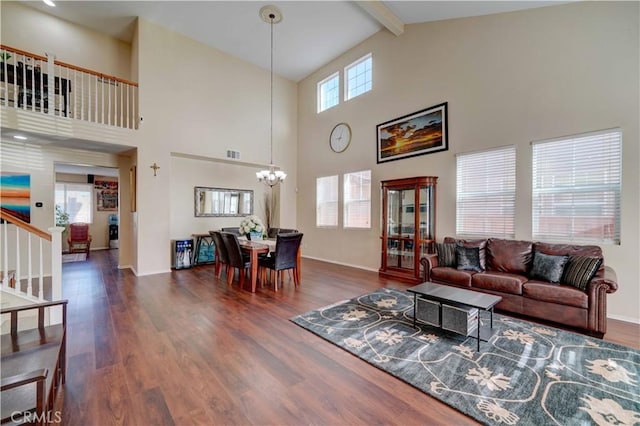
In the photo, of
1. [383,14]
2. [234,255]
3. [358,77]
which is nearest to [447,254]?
[234,255]

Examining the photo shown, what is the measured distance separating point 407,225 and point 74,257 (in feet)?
29.4

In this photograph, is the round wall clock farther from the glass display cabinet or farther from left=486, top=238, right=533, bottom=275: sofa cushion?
left=486, top=238, right=533, bottom=275: sofa cushion

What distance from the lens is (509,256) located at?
12.4 feet

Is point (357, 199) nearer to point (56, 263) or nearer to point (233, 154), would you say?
point (233, 154)

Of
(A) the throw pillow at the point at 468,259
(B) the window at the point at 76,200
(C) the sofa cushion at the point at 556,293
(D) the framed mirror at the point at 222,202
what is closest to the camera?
(C) the sofa cushion at the point at 556,293

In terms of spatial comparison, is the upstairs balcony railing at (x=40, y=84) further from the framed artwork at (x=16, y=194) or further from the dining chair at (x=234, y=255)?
the dining chair at (x=234, y=255)

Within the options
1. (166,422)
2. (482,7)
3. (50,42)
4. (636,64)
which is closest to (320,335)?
(166,422)

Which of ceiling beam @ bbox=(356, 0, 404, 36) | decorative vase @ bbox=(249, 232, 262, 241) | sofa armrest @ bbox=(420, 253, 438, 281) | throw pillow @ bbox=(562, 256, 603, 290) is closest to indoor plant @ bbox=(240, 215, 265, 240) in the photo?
decorative vase @ bbox=(249, 232, 262, 241)

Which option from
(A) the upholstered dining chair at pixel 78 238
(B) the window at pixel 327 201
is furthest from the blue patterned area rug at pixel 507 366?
(A) the upholstered dining chair at pixel 78 238

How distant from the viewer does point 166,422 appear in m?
1.66

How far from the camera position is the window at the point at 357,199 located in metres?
6.21

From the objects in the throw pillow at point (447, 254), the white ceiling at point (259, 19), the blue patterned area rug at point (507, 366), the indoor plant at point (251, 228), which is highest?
the white ceiling at point (259, 19)

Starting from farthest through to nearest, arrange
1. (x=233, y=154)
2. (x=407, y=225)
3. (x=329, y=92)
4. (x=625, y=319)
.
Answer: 1. (x=329, y=92)
2. (x=233, y=154)
3. (x=407, y=225)
4. (x=625, y=319)

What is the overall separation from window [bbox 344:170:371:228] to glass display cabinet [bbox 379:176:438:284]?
677 mm
